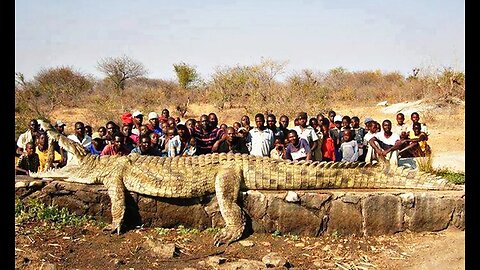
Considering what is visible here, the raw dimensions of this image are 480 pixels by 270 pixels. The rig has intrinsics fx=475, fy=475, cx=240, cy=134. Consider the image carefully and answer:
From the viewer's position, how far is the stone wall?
240 inches

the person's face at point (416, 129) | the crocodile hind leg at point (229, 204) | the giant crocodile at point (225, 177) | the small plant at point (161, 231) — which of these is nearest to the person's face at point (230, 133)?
the giant crocodile at point (225, 177)

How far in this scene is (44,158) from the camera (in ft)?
24.8

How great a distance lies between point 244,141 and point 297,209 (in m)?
1.86

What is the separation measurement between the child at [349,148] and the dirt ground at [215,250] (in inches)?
73.6

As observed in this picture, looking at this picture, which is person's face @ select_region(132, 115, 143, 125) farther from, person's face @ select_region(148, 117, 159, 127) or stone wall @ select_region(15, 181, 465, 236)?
stone wall @ select_region(15, 181, 465, 236)

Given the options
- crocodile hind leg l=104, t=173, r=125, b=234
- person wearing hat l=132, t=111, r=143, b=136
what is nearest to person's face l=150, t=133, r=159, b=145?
person wearing hat l=132, t=111, r=143, b=136

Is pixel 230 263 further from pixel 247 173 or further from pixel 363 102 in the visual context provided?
pixel 363 102

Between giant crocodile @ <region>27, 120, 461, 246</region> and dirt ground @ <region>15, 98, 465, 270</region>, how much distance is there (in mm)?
351

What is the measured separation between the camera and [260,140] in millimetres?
7531

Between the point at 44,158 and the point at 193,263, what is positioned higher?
the point at 44,158

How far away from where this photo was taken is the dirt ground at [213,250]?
17.3ft

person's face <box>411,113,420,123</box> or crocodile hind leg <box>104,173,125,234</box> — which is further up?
person's face <box>411,113,420,123</box>
